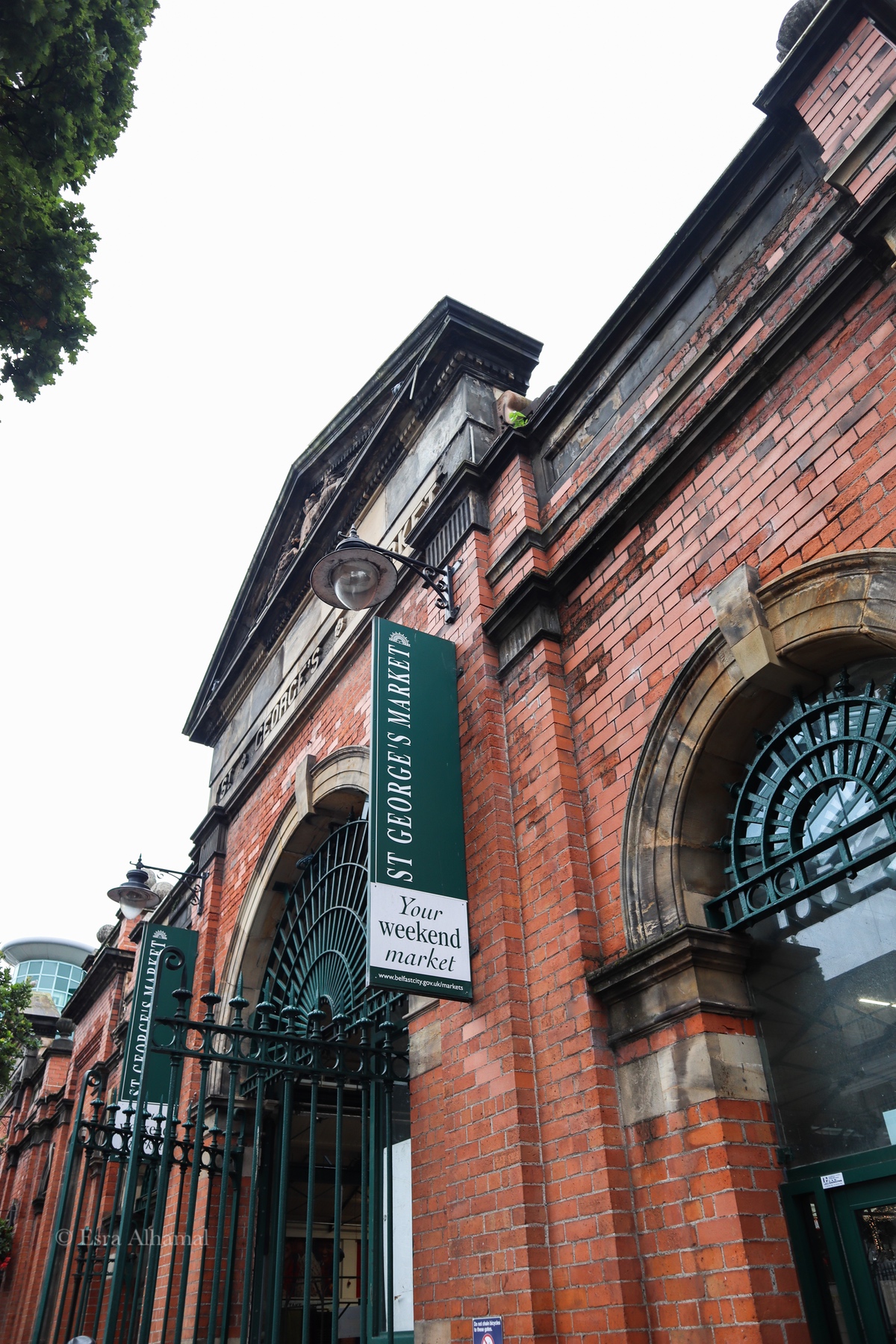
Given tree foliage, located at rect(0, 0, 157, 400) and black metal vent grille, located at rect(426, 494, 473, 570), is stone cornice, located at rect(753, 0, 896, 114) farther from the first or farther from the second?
tree foliage, located at rect(0, 0, 157, 400)

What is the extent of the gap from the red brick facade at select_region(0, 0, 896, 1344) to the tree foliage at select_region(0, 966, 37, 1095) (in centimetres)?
1223

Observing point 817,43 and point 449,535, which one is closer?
point 817,43

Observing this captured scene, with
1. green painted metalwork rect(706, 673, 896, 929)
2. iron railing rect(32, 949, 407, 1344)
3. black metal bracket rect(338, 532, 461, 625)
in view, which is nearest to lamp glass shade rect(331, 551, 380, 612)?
black metal bracket rect(338, 532, 461, 625)

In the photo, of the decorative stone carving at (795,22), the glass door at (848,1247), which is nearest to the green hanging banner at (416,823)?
the glass door at (848,1247)

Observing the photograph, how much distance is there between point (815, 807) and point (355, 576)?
11.2ft

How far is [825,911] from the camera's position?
159 inches

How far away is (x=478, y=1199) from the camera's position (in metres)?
4.71

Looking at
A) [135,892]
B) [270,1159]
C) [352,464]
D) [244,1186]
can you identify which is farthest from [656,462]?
[135,892]

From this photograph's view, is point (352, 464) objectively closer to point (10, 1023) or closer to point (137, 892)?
point (137, 892)

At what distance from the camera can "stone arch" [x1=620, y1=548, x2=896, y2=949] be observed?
4.15 meters

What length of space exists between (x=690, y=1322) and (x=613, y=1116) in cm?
82

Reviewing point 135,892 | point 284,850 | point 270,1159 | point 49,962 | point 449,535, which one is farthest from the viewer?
point 49,962

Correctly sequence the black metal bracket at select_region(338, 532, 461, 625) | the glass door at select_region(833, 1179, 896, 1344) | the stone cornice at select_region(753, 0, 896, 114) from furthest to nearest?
1. the black metal bracket at select_region(338, 532, 461, 625)
2. the stone cornice at select_region(753, 0, 896, 114)
3. the glass door at select_region(833, 1179, 896, 1344)

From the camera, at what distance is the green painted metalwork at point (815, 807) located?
3793 mm
